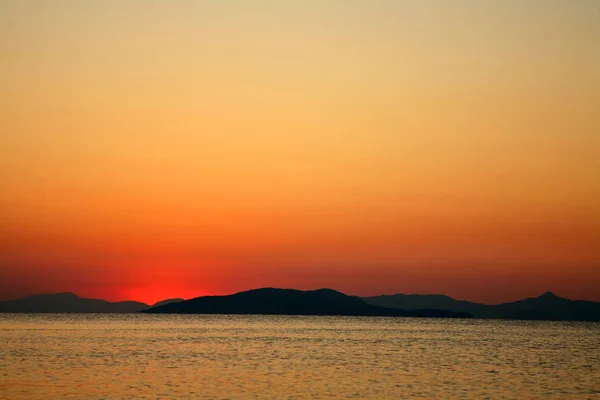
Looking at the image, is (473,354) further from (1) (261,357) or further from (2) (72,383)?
(2) (72,383)

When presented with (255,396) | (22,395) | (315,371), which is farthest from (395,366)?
(22,395)

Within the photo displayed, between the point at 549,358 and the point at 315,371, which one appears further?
the point at 549,358

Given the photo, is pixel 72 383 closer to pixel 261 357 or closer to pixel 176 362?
pixel 176 362

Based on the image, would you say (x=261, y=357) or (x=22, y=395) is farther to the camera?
(x=261, y=357)

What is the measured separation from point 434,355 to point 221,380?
4021cm

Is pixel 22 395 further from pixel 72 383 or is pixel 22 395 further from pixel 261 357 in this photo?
pixel 261 357

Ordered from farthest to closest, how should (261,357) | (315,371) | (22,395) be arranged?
(261,357), (315,371), (22,395)

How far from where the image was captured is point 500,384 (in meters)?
61.0

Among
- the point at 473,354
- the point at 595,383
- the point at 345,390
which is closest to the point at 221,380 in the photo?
the point at 345,390

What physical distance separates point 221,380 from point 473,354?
46042mm

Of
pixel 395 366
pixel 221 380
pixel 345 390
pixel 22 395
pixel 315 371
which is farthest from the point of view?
pixel 395 366

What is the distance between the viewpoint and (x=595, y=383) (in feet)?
209

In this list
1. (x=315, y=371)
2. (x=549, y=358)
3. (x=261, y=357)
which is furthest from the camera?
(x=549, y=358)

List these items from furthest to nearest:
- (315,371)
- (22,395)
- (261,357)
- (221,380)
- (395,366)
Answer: (261,357), (395,366), (315,371), (221,380), (22,395)
